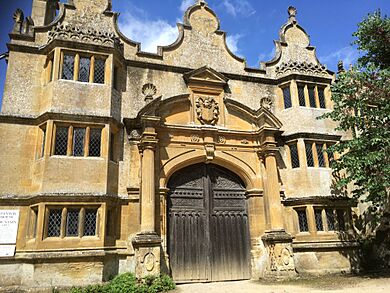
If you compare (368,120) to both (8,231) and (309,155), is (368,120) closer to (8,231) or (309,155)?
(309,155)

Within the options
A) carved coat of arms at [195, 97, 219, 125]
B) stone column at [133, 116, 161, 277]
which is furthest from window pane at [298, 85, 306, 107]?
stone column at [133, 116, 161, 277]

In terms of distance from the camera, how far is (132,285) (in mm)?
9031

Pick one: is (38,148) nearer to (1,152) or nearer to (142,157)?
(1,152)

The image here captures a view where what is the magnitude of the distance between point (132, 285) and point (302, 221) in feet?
20.7

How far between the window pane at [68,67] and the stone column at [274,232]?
6.93 meters

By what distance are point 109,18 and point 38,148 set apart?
527 centimetres

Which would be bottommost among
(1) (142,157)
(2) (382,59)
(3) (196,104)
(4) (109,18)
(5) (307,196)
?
(5) (307,196)

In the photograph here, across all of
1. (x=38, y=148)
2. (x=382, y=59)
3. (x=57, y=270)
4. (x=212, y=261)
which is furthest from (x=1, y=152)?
(x=382, y=59)

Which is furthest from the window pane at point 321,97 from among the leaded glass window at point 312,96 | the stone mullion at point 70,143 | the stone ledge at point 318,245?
the stone mullion at point 70,143

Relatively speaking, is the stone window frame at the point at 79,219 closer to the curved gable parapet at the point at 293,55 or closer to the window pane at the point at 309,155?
the window pane at the point at 309,155

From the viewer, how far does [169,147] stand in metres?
11.3

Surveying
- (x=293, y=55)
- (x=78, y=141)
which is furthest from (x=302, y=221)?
(x=78, y=141)

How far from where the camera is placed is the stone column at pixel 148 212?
9344 mm

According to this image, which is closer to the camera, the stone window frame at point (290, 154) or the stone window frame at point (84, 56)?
the stone window frame at point (84, 56)
